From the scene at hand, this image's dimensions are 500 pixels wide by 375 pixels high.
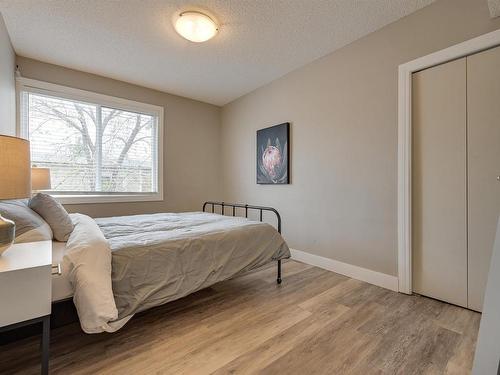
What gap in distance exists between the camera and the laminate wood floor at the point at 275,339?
4.26ft

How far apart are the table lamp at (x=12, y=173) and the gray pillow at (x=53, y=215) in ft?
2.00

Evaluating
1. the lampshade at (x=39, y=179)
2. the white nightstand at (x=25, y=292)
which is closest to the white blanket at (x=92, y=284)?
the white nightstand at (x=25, y=292)

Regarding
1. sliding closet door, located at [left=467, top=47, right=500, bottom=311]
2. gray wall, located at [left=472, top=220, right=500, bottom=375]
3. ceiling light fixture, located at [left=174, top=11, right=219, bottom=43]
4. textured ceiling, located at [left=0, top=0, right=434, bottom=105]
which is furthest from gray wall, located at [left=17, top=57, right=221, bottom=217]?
gray wall, located at [left=472, top=220, right=500, bottom=375]

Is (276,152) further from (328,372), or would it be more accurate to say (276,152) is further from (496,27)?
(328,372)

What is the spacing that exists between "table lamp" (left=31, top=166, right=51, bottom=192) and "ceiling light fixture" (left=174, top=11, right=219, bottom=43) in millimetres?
2055

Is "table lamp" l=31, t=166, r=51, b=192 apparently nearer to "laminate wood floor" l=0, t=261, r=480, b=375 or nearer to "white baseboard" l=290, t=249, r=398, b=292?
"laminate wood floor" l=0, t=261, r=480, b=375

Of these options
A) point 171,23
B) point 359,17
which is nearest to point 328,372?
point 359,17

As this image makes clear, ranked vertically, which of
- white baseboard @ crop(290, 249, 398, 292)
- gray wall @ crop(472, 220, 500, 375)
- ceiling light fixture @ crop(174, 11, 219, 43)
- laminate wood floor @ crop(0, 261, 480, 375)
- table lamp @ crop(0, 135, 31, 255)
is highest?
ceiling light fixture @ crop(174, 11, 219, 43)

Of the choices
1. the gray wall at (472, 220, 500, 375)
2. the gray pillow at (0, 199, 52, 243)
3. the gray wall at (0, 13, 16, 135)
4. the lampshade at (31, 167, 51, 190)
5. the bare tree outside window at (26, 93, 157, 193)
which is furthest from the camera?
the bare tree outside window at (26, 93, 157, 193)

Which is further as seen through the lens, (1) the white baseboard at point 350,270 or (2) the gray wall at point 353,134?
(1) the white baseboard at point 350,270

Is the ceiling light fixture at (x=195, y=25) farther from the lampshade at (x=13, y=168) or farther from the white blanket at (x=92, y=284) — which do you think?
the white blanket at (x=92, y=284)

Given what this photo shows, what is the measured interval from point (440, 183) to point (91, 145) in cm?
404

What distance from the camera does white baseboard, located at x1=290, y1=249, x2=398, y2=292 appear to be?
2271mm

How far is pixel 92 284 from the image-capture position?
1245 millimetres
